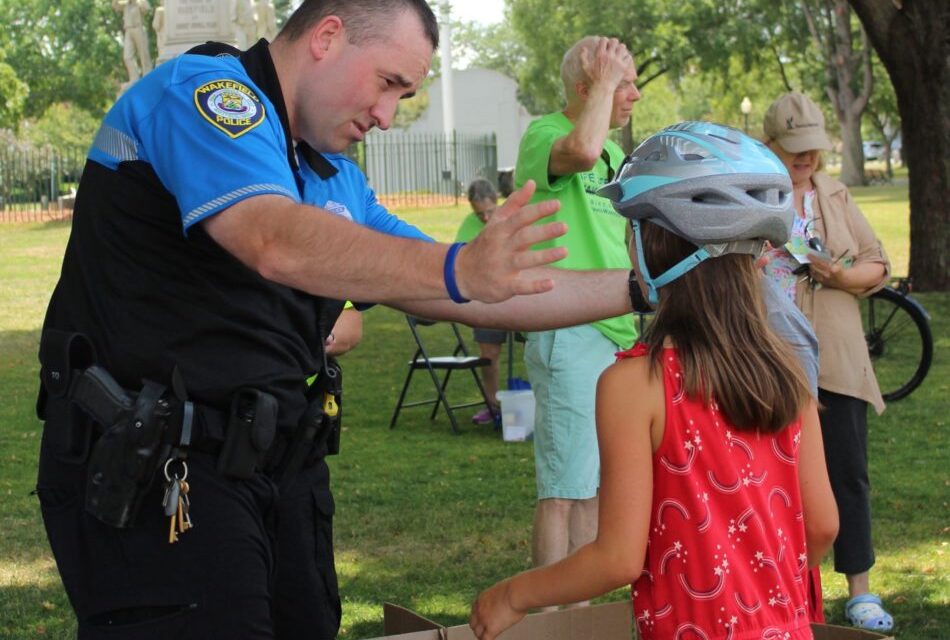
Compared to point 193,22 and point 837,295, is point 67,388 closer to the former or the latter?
point 837,295

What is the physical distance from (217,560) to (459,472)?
A: 5.99 metres

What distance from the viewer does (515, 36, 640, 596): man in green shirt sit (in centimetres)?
545

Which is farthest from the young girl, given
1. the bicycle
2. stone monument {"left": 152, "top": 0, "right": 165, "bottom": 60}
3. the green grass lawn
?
stone monument {"left": 152, "top": 0, "right": 165, "bottom": 60}

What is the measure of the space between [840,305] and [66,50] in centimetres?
6999

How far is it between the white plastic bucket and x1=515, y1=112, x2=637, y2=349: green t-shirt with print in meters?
4.39

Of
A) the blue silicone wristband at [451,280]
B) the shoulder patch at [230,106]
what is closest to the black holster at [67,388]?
the shoulder patch at [230,106]

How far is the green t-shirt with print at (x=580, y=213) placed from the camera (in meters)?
5.46

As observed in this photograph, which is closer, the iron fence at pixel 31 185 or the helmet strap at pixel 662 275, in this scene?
the helmet strap at pixel 662 275

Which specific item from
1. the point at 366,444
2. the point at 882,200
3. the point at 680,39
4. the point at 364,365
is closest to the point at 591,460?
the point at 366,444

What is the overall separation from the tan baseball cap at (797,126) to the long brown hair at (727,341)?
8.46 feet

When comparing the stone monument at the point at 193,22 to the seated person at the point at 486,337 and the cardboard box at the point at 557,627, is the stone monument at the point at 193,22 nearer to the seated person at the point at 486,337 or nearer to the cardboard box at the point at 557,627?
the seated person at the point at 486,337

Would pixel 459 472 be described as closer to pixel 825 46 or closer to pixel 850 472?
pixel 850 472

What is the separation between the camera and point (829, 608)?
5898mm

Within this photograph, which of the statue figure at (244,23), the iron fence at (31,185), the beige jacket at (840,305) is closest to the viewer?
the beige jacket at (840,305)
